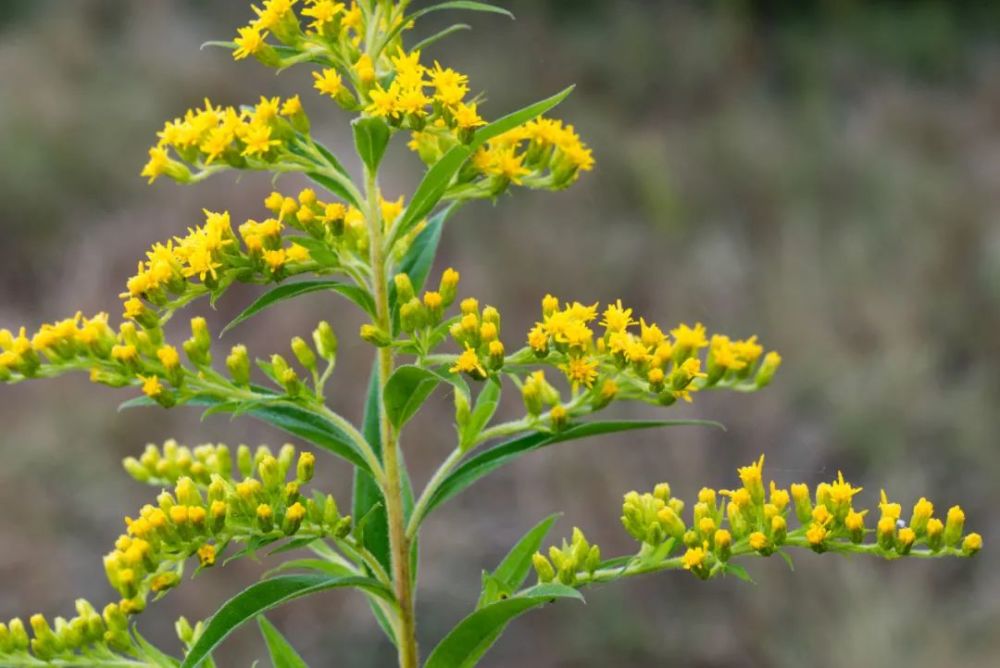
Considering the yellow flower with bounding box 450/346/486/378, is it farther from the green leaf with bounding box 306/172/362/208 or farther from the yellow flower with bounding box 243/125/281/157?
the yellow flower with bounding box 243/125/281/157

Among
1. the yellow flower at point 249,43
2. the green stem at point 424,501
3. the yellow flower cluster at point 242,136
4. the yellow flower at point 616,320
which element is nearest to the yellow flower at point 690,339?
the yellow flower at point 616,320

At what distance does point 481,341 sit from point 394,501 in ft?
1.11

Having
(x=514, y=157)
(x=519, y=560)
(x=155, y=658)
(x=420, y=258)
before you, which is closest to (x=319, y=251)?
(x=420, y=258)

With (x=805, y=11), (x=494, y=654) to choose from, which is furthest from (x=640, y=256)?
(x=805, y=11)

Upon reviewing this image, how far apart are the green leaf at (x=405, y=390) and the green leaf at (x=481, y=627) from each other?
0.35 m

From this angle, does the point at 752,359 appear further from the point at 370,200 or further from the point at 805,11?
the point at 805,11

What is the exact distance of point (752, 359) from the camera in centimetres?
224

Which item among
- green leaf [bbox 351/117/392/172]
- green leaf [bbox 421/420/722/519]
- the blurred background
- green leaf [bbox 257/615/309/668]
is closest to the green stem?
green leaf [bbox 421/420/722/519]

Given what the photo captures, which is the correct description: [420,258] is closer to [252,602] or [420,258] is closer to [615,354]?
[615,354]

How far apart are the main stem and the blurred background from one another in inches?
193

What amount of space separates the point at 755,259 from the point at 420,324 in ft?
27.7

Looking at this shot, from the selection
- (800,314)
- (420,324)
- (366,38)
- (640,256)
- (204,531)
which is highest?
(366,38)

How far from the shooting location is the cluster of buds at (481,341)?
194 cm

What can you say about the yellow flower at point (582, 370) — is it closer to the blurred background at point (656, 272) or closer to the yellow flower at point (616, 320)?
the yellow flower at point (616, 320)
